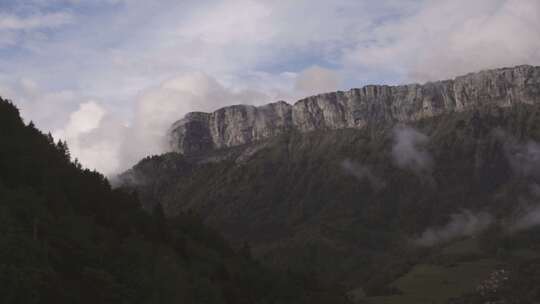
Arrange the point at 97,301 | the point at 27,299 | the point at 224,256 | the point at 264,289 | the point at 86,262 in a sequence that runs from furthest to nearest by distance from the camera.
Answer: the point at 224,256
the point at 264,289
the point at 86,262
the point at 97,301
the point at 27,299

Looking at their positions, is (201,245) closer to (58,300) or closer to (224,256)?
(224,256)

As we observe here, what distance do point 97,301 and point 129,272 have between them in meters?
20.1

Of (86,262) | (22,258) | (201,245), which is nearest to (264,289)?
(201,245)

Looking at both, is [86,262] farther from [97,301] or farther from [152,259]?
[152,259]

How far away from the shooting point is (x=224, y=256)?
196875 mm

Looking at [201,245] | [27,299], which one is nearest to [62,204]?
[27,299]

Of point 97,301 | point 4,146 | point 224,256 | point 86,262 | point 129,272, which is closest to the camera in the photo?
point 97,301

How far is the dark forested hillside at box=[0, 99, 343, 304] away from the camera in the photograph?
91.0 metres

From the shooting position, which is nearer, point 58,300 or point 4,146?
point 58,300

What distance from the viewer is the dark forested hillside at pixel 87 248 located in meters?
91.0

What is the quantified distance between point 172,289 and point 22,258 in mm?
35122

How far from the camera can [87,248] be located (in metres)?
109

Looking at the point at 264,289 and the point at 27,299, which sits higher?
the point at 27,299

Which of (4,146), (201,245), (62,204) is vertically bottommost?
(201,245)
